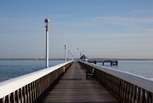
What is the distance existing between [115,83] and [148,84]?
29.1ft

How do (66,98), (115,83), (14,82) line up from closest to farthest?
1. (14,82)
2. (66,98)
3. (115,83)

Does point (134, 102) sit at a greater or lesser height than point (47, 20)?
lesser

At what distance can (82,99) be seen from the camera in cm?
1845

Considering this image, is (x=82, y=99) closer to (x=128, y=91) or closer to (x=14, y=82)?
(x=128, y=91)

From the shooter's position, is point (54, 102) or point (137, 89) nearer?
point (137, 89)

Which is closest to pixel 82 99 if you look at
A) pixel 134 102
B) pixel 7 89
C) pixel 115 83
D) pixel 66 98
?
pixel 66 98

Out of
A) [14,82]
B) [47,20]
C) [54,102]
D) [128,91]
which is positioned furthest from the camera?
[47,20]

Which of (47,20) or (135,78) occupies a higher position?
(47,20)

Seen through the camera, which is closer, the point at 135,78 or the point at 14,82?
the point at 14,82

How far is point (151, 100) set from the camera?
1180 cm

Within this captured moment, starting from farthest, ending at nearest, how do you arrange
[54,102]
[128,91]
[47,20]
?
[47,20] → [54,102] → [128,91]

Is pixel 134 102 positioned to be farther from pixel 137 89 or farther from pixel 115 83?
pixel 115 83

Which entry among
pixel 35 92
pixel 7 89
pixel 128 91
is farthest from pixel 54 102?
pixel 7 89

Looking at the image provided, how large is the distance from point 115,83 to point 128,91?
482cm
